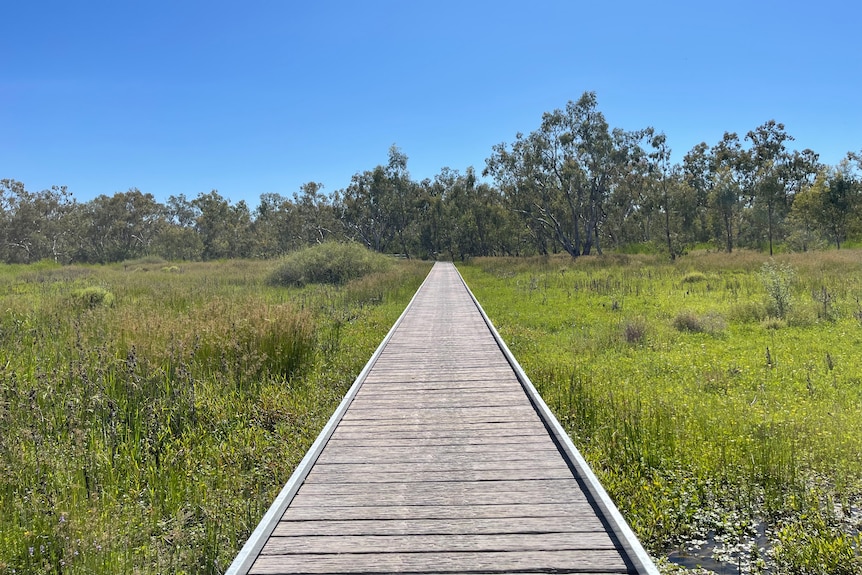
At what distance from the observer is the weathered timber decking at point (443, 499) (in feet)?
9.10

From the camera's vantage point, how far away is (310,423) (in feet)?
17.7

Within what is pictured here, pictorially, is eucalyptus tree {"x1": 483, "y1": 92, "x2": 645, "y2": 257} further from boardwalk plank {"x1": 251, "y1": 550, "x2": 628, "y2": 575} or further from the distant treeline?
boardwalk plank {"x1": 251, "y1": 550, "x2": 628, "y2": 575}

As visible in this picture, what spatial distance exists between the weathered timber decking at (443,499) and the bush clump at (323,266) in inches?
809

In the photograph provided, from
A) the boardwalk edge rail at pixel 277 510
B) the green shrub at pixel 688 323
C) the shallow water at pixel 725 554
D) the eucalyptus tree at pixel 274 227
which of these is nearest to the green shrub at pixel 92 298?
the boardwalk edge rail at pixel 277 510

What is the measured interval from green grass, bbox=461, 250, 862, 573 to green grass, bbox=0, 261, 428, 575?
2910 mm

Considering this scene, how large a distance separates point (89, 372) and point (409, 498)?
5120mm

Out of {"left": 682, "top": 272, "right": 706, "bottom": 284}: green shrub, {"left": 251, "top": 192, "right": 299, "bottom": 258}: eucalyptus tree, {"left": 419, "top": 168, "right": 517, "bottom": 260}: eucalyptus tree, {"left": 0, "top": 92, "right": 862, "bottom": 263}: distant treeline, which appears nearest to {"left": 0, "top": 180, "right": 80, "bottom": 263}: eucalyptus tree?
{"left": 0, "top": 92, "right": 862, "bottom": 263}: distant treeline

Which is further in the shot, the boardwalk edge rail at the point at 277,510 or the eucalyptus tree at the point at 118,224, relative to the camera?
the eucalyptus tree at the point at 118,224

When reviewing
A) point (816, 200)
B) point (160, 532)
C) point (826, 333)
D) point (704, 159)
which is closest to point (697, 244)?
point (704, 159)

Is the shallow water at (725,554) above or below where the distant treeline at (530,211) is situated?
below

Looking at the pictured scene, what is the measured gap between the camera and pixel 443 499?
3.43m

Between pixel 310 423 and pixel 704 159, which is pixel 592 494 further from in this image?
pixel 704 159

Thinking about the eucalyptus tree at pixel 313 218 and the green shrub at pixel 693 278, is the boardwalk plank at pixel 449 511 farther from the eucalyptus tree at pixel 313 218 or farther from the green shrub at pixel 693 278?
the eucalyptus tree at pixel 313 218

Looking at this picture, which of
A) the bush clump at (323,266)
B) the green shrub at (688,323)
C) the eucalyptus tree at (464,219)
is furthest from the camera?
the eucalyptus tree at (464,219)
